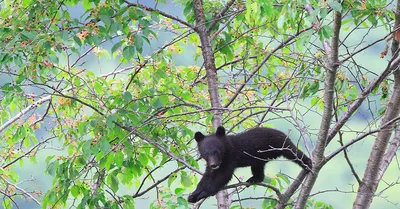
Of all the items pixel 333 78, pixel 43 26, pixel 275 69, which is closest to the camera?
pixel 333 78

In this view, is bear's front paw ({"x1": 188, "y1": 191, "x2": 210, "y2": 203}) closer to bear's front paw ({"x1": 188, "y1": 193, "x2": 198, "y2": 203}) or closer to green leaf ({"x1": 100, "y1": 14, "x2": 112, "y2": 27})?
bear's front paw ({"x1": 188, "y1": 193, "x2": 198, "y2": 203})

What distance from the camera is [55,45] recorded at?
19.9ft

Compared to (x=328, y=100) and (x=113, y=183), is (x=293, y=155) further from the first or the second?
(x=113, y=183)

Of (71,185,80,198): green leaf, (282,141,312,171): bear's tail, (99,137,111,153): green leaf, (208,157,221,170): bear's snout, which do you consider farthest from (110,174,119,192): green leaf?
(282,141,312,171): bear's tail

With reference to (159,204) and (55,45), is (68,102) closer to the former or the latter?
(55,45)

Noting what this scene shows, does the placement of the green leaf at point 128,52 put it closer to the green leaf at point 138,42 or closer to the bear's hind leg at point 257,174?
the green leaf at point 138,42

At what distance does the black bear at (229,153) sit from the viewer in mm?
5930

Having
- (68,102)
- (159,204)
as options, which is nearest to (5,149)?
(68,102)

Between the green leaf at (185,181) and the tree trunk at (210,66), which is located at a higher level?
the tree trunk at (210,66)

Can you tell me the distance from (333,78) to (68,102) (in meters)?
3.33

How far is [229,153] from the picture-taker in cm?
606

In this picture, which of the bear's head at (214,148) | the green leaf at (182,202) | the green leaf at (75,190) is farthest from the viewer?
the green leaf at (75,190)

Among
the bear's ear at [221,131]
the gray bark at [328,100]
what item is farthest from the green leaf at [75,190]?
the gray bark at [328,100]

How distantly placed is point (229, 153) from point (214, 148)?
221mm
